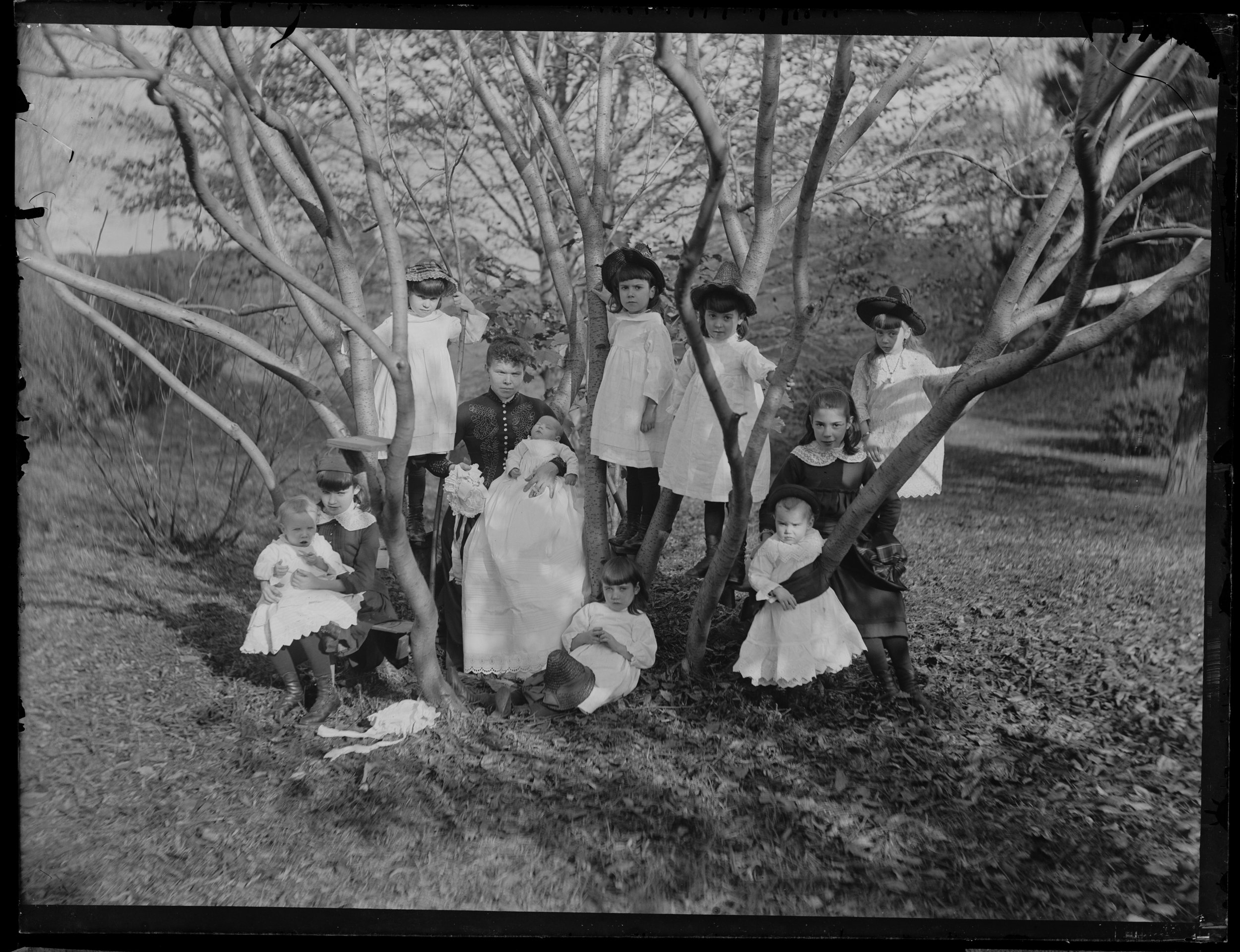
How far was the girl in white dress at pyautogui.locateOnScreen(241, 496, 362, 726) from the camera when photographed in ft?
12.5

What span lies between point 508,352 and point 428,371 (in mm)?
348

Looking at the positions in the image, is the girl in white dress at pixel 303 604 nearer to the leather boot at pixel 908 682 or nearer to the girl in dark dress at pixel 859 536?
the girl in dark dress at pixel 859 536

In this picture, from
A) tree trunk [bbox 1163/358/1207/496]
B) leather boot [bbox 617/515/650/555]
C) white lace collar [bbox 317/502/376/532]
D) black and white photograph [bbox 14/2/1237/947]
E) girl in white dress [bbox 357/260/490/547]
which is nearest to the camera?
black and white photograph [bbox 14/2/1237/947]

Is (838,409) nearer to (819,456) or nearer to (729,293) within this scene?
(819,456)

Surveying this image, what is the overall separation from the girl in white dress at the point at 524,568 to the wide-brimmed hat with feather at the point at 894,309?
4.31 feet

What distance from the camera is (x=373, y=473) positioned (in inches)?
145

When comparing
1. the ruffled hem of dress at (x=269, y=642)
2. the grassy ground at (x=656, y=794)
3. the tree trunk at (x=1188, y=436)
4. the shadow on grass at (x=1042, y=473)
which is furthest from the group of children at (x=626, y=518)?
the shadow on grass at (x=1042, y=473)

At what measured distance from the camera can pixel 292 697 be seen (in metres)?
4.05

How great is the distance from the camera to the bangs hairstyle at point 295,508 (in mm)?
3807

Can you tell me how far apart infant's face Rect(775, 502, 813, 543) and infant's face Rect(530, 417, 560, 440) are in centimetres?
93

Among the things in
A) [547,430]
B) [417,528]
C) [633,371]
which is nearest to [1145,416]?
[633,371]

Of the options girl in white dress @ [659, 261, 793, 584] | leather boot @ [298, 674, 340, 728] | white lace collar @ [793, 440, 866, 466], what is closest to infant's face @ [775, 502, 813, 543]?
white lace collar @ [793, 440, 866, 466]

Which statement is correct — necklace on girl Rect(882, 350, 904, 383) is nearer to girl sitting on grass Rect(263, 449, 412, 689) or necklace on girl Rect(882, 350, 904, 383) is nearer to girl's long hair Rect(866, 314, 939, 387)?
girl's long hair Rect(866, 314, 939, 387)

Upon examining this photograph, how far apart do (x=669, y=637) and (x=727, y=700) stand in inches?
23.6
